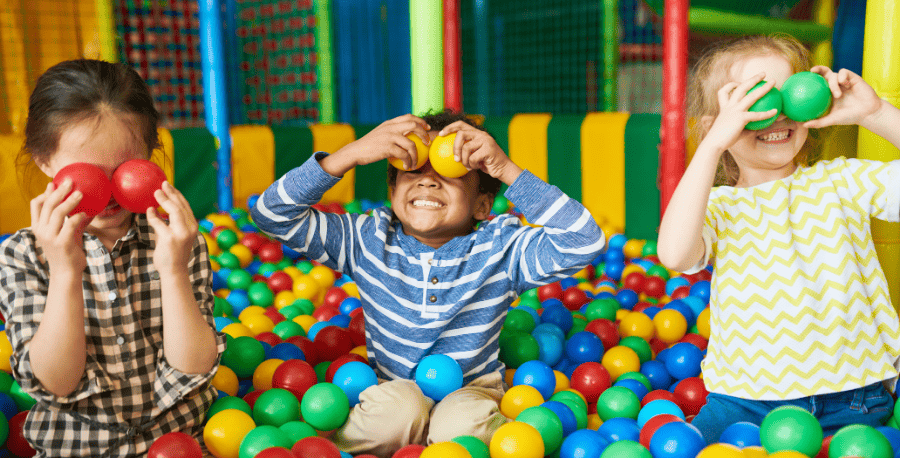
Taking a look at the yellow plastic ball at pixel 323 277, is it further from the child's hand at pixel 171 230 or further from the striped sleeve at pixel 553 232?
the child's hand at pixel 171 230

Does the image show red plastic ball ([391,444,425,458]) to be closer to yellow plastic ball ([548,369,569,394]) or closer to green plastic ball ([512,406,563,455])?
green plastic ball ([512,406,563,455])

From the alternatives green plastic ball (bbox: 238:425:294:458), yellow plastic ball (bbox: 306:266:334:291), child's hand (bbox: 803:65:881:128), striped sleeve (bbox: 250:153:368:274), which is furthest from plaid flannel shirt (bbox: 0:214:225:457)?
yellow plastic ball (bbox: 306:266:334:291)

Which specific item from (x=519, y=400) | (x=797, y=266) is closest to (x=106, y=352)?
(x=519, y=400)

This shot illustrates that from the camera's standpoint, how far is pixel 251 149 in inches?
146

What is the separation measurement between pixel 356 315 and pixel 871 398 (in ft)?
3.91

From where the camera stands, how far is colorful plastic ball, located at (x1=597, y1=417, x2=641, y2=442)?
1.34 metres

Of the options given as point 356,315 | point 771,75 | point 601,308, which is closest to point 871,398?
point 771,75

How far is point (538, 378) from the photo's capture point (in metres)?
1.57

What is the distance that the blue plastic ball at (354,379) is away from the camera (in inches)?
57.1

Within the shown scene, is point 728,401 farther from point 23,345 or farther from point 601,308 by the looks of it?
point 23,345

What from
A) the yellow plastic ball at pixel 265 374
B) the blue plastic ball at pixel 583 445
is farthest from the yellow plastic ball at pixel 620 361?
the yellow plastic ball at pixel 265 374

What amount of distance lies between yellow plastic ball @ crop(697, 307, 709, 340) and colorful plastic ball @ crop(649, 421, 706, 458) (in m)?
0.76

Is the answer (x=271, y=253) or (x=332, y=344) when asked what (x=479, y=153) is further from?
(x=271, y=253)

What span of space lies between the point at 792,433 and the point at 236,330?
1330 millimetres
